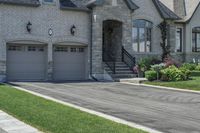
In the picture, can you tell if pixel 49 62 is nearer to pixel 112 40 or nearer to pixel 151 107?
pixel 112 40

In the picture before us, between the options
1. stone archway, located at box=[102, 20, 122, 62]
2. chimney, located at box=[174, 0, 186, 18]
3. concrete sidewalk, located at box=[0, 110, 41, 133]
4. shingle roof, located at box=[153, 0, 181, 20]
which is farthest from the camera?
chimney, located at box=[174, 0, 186, 18]

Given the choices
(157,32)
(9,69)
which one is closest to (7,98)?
(9,69)

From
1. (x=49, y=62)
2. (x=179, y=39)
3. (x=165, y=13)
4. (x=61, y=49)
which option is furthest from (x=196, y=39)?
(x=49, y=62)

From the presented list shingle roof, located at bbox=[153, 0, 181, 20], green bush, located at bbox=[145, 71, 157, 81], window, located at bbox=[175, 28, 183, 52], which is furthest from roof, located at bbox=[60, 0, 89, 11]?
window, located at bbox=[175, 28, 183, 52]

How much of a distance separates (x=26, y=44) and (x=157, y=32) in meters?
11.3

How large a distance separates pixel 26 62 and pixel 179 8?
15.6 metres

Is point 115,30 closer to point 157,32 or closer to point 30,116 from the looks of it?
point 157,32

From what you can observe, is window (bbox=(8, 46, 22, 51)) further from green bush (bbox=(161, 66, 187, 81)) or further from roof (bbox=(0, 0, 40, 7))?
green bush (bbox=(161, 66, 187, 81))

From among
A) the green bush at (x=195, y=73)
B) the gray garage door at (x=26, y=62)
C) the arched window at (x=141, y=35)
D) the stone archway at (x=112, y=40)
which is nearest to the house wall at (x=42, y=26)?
the gray garage door at (x=26, y=62)

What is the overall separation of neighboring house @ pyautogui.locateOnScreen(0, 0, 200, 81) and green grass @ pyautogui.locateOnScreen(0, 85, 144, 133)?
11501 mm

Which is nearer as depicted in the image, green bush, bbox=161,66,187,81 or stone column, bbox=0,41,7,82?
green bush, bbox=161,66,187,81

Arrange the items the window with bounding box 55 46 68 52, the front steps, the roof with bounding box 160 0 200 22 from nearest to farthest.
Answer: the front steps → the window with bounding box 55 46 68 52 → the roof with bounding box 160 0 200 22

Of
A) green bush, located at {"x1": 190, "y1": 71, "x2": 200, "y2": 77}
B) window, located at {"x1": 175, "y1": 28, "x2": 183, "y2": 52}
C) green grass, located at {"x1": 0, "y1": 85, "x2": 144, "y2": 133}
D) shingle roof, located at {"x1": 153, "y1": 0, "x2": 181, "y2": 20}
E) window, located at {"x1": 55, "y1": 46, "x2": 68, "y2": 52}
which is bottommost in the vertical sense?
green grass, located at {"x1": 0, "y1": 85, "x2": 144, "y2": 133}

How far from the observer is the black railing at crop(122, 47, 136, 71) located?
1185 inches
